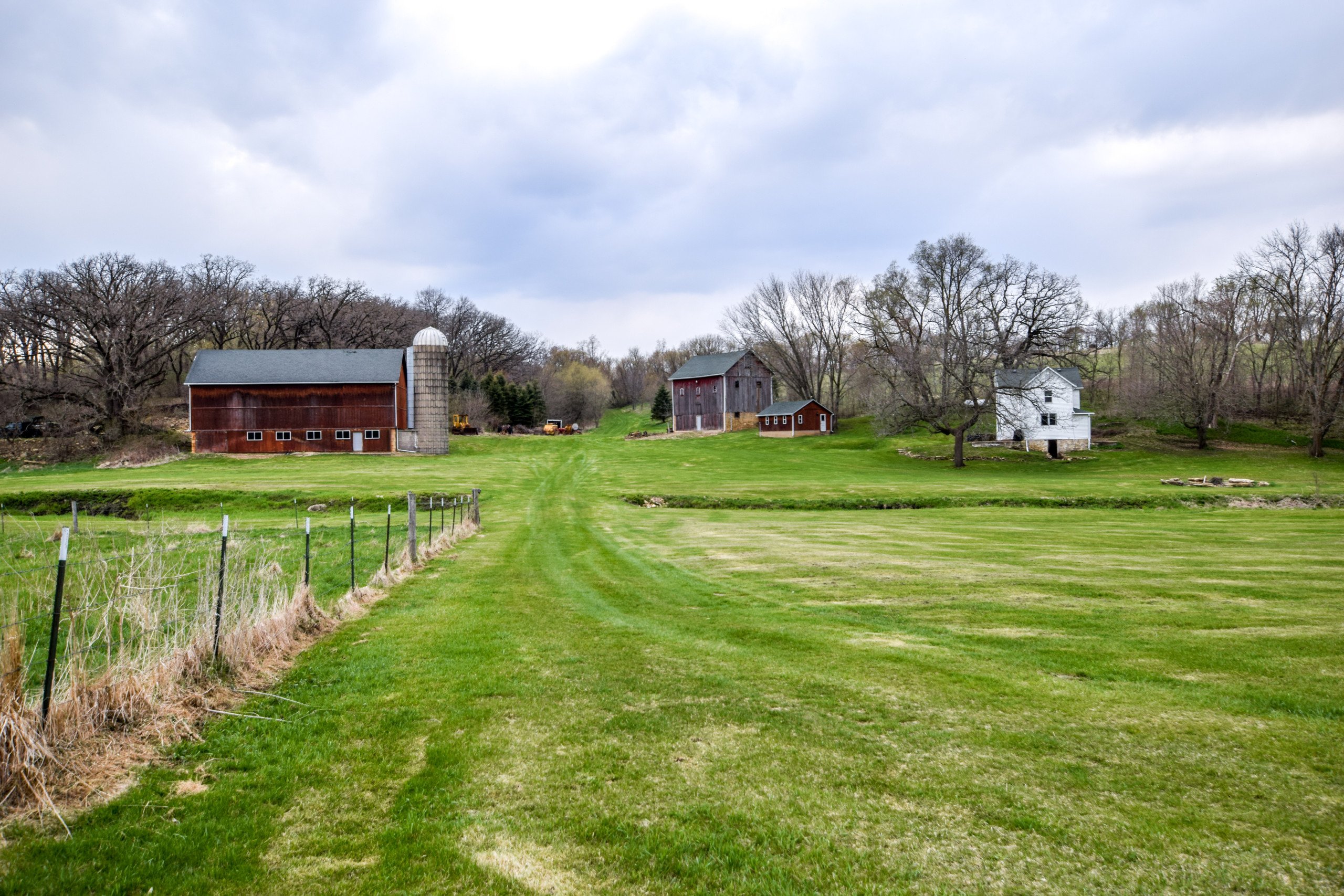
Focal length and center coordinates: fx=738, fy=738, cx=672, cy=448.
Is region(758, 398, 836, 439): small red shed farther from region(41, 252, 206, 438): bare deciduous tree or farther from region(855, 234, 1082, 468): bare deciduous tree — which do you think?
region(41, 252, 206, 438): bare deciduous tree

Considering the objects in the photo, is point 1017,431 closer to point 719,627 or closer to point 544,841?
point 719,627

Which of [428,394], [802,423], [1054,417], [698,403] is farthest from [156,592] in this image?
[698,403]

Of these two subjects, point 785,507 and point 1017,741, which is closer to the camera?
point 1017,741

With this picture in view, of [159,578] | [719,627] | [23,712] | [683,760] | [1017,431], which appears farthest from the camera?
[1017,431]

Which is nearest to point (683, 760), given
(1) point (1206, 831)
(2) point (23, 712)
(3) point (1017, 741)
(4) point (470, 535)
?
(3) point (1017, 741)

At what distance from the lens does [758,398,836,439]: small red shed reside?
76.1 m

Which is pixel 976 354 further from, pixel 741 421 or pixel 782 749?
pixel 782 749

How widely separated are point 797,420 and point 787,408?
1.76 meters

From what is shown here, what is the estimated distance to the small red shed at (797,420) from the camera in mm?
76125

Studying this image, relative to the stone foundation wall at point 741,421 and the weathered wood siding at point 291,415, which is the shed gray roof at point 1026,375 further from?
the weathered wood siding at point 291,415

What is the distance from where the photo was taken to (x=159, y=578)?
7699 millimetres

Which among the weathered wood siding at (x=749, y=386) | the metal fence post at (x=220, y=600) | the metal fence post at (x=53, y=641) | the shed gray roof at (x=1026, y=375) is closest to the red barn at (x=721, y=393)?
the weathered wood siding at (x=749, y=386)

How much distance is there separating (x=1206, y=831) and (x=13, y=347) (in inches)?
3430

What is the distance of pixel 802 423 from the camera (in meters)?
76.4
